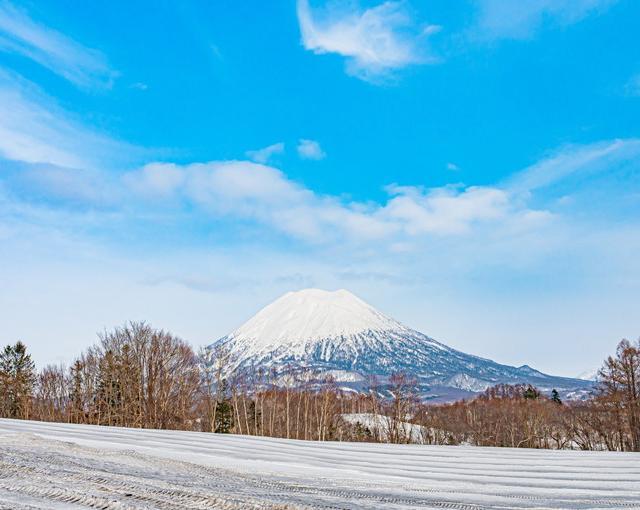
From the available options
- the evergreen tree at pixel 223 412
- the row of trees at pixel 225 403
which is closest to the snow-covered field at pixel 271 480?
the row of trees at pixel 225 403

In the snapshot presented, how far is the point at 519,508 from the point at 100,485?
3.27 m

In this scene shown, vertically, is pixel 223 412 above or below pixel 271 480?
below

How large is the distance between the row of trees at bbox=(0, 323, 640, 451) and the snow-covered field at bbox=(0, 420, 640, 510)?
2983 centimetres

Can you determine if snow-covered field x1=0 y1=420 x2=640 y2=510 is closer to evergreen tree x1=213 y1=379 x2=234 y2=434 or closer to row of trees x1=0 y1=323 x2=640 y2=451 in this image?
row of trees x1=0 y1=323 x2=640 y2=451

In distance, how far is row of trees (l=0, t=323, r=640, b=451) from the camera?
36.7 metres

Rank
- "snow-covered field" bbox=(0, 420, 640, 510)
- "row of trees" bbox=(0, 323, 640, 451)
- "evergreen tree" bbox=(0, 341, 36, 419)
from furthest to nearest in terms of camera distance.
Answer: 1. "evergreen tree" bbox=(0, 341, 36, 419)
2. "row of trees" bbox=(0, 323, 640, 451)
3. "snow-covered field" bbox=(0, 420, 640, 510)

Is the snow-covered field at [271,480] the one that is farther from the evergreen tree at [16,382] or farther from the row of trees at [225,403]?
the evergreen tree at [16,382]

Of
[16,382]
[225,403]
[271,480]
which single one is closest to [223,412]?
[225,403]

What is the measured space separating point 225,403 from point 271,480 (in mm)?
42325

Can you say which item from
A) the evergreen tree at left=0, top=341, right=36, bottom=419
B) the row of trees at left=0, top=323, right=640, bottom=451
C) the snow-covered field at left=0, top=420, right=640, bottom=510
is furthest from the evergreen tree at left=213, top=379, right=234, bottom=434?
the snow-covered field at left=0, top=420, right=640, bottom=510

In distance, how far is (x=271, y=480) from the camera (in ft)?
19.7

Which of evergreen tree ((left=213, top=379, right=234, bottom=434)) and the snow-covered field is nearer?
the snow-covered field

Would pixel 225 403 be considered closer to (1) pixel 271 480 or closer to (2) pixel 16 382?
(2) pixel 16 382

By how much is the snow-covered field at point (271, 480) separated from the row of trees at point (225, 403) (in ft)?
97.9
